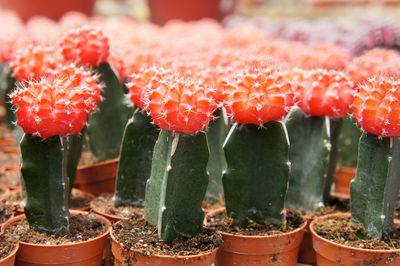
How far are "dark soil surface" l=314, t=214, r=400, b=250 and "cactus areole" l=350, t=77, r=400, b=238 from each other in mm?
34

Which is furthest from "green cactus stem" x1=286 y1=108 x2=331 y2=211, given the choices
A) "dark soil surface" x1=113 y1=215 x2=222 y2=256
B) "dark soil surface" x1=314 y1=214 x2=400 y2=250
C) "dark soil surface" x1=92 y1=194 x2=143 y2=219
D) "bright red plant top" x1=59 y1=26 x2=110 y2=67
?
"bright red plant top" x1=59 y1=26 x2=110 y2=67

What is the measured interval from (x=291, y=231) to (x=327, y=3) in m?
5.88

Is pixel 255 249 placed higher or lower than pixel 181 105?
lower

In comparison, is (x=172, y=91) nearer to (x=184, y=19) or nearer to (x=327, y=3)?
(x=184, y=19)

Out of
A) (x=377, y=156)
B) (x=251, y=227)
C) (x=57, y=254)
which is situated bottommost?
(x=57, y=254)

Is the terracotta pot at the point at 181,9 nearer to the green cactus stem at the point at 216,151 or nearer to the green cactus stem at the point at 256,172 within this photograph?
the green cactus stem at the point at 216,151

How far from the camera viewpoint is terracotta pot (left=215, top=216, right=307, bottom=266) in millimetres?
2229

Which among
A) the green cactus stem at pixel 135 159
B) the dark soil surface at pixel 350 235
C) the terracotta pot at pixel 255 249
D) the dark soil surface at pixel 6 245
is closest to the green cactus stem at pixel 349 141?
the dark soil surface at pixel 350 235

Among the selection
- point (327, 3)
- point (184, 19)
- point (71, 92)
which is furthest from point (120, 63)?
point (327, 3)

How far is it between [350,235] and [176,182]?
82 cm

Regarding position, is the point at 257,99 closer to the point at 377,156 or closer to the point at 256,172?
the point at 256,172

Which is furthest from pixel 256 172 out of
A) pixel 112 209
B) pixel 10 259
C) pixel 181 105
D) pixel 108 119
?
pixel 108 119

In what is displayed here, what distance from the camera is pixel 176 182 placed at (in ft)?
6.72

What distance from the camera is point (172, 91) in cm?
198
